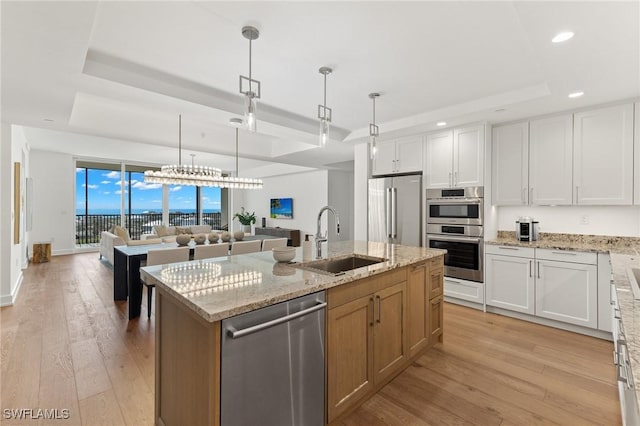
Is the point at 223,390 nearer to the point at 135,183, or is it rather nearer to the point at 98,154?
the point at 98,154

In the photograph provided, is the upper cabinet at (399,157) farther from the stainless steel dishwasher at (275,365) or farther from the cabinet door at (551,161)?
the stainless steel dishwasher at (275,365)

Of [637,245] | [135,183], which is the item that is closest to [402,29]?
[637,245]

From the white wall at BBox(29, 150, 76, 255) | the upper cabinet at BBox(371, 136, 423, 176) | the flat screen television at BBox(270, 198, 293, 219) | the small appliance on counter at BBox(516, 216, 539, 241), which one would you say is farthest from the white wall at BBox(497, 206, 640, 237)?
the white wall at BBox(29, 150, 76, 255)

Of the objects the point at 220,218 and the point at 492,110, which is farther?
the point at 220,218

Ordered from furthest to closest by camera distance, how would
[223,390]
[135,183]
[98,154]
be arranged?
[135,183]
[98,154]
[223,390]

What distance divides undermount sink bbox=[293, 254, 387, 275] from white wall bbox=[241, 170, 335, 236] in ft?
18.9

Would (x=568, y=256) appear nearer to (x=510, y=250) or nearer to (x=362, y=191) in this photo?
(x=510, y=250)

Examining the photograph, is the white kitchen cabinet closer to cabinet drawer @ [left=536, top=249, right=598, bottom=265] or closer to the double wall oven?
cabinet drawer @ [left=536, top=249, right=598, bottom=265]

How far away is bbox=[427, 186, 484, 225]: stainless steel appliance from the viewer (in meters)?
3.83

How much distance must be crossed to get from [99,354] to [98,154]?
7.08 metres

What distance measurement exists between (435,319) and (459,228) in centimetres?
157

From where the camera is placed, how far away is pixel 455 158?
158 inches

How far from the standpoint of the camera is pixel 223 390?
1.30 metres

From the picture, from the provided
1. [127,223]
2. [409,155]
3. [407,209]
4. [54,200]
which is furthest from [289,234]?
[54,200]
